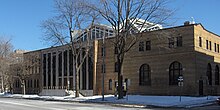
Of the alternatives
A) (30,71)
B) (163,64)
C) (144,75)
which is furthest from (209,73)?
(30,71)

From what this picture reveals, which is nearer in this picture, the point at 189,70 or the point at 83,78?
the point at 189,70

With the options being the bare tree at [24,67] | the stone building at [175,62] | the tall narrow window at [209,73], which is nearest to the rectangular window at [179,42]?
the stone building at [175,62]

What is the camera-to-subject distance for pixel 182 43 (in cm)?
4388

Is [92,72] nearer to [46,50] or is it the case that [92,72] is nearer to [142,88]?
[142,88]

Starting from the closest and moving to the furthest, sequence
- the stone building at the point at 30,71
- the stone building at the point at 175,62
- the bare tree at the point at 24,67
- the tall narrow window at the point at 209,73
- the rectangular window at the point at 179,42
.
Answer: the stone building at the point at 175,62 < the rectangular window at the point at 179,42 < the tall narrow window at the point at 209,73 < the bare tree at the point at 24,67 < the stone building at the point at 30,71

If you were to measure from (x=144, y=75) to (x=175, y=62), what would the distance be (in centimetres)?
573

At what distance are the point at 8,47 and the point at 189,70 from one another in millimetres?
48936

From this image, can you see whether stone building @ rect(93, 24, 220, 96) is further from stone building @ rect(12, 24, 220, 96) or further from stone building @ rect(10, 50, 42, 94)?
stone building @ rect(10, 50, 42, 94)

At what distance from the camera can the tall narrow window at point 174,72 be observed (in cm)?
4431

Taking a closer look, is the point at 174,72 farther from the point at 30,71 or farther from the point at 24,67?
the point at 30,71

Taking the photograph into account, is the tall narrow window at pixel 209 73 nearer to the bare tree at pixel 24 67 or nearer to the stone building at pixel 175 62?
the stone building at pixel 175 62

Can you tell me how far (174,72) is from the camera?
44.8 m

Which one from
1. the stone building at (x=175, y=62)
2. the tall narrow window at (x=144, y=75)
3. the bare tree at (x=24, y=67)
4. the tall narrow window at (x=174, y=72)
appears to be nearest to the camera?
the stone building at (x=175, y=62)

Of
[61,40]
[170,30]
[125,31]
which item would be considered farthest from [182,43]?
[61,40]
